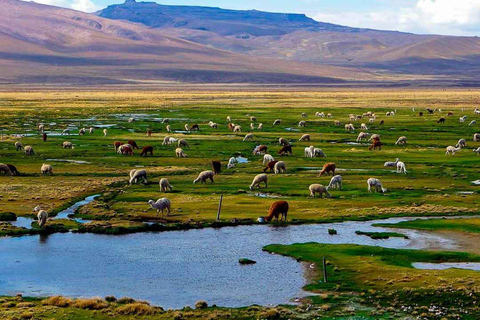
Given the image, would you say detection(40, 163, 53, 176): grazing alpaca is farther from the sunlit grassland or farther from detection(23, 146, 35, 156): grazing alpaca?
detection(23, 146, 35, 156): grazing alpaca

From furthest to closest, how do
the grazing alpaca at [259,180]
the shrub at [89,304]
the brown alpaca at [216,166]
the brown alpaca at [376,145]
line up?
the brown alpaca at [376,145] → the brown alpaca at [216,166] → the grazing alpaca at [259,180] → the shrub at [89,304]

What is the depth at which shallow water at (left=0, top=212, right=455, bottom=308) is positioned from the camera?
24812mm

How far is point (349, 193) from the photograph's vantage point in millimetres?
42219

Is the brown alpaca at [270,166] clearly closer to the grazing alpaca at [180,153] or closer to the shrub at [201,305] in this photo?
the grazing alpaca at [180,153]

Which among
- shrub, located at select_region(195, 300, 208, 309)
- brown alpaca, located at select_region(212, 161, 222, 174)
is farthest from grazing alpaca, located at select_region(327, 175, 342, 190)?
shrub, located at select_region(195, 300, 208, 309)

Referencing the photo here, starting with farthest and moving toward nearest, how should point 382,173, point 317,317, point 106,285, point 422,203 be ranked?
point 382,173 → point 422,203 → point 106,285 → point 317,317

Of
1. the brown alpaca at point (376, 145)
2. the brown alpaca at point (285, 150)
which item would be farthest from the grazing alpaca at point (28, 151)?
the brown alpaca at point (376, 145)

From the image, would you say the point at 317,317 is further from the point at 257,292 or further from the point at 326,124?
the point at 326,124

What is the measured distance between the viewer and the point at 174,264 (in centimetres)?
2841

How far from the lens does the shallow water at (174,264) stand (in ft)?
81.4

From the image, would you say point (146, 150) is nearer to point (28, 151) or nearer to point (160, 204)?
point (28, 151)

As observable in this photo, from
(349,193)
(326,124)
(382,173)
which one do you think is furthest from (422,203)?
(326,124)

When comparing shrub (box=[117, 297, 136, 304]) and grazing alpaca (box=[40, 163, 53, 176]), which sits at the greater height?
shrub (box=[117, 297, 136, 304])

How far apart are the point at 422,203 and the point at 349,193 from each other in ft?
13.8
